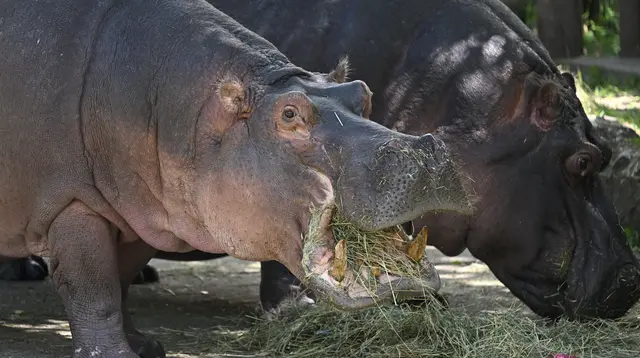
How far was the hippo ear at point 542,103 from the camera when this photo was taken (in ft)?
19.9

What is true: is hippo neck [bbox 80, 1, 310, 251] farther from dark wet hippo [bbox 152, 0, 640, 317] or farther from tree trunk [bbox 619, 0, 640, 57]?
tree trunk [bbox 619, 0, 640, 57]

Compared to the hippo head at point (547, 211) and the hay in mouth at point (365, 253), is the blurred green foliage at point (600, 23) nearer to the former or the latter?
the hippo head at point (547, 211)

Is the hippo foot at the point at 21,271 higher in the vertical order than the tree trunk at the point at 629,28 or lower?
lower

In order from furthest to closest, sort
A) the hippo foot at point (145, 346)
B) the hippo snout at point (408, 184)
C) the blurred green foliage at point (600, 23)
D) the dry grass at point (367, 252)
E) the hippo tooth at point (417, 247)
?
the blurred green foliage at point (600, 23)
the hippo foot at point (145, 346)
the hippo tooth at point (417, 247)
the dry grass at point (367, 252)
the hippo snout at point (408, 184)

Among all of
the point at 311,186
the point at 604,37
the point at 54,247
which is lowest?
the point at 604,37

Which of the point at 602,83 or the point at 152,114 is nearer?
the point at 152,114

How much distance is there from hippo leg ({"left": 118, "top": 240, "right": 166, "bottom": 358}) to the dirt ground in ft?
0.67

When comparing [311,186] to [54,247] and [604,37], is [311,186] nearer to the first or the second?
[54,247]

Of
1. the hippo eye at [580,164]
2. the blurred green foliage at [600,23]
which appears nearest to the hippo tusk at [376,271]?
the hippo eye at [580,164]

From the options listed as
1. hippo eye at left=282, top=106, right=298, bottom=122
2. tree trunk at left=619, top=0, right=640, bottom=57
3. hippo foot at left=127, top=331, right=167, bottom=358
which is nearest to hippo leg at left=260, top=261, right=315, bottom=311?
hippo foot at left=127, top=331, right=167, bottom=358

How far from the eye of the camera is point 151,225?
5.14 metres

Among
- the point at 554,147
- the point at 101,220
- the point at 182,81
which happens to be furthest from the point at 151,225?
the point at 554,147

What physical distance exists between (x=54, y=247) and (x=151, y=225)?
1.20 ft

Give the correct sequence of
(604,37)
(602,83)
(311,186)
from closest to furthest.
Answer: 1. (311,186)
2. (602,83)
3. (604,37)
